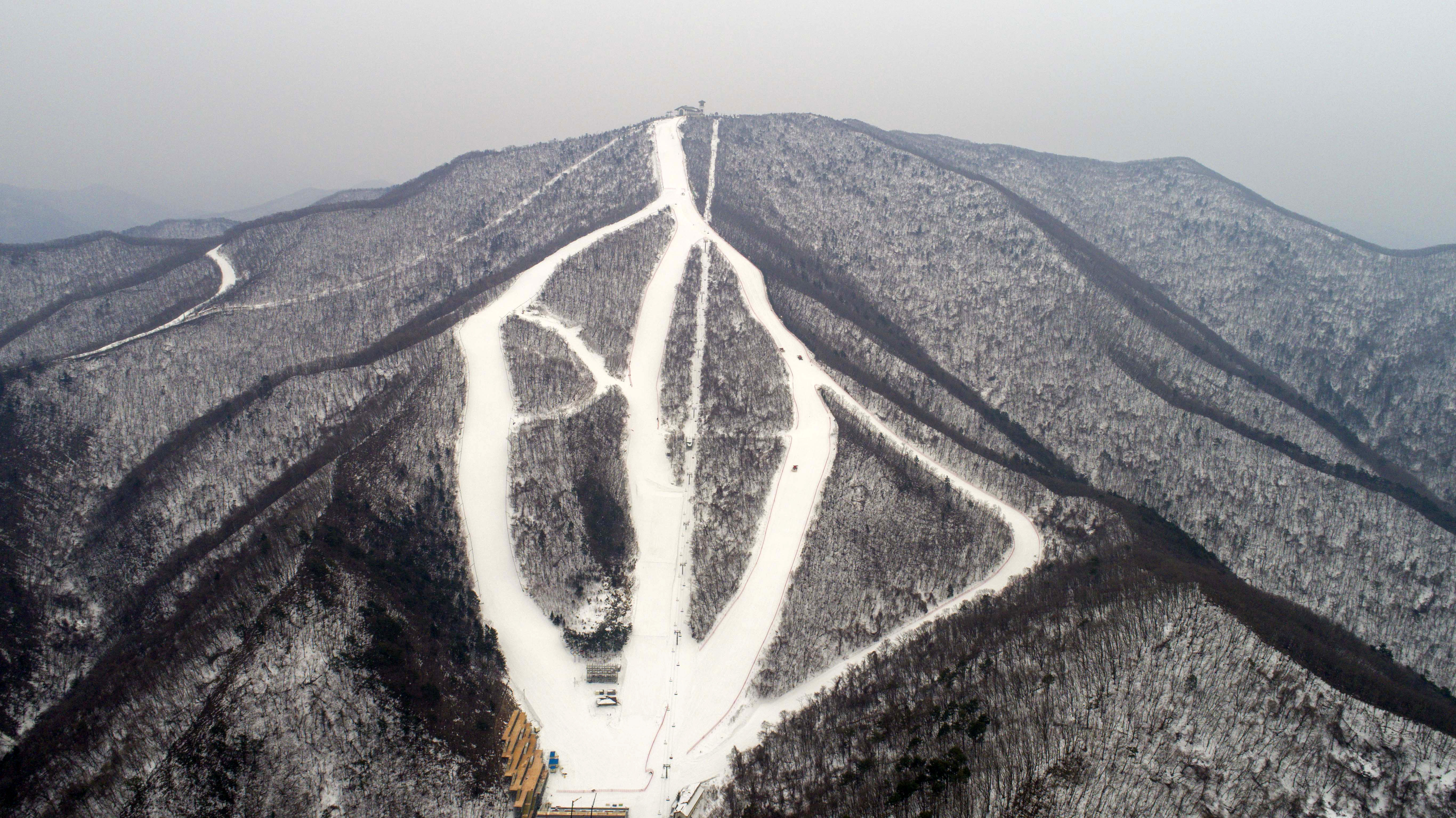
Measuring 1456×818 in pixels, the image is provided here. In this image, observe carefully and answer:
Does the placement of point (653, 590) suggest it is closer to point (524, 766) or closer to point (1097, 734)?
point (524, 766)

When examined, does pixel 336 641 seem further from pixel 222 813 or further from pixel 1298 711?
pixel 1298 711

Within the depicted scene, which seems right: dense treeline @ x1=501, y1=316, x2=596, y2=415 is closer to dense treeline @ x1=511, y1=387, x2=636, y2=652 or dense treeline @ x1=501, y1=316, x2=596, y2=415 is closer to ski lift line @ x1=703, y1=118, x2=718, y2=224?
dense treeline @ x1=511, y1=387, x2=636, y2=652

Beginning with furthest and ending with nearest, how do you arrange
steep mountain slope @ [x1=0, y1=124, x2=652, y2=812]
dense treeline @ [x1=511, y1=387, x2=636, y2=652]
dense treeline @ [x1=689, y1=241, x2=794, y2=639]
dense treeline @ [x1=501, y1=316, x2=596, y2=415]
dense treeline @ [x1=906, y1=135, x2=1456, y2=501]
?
dense treeline @ [x1=906, y1=135, x2=1456, y2=501]
dense treeline @ [x1=501, y1=316, x2=596, y2=415]
dense treeline @ [x1=689, y1=241, x2=794, y2=639]
dense treeline @ [x1=511, y1=387, x2=636, y2=652]
steep mountain slope @ [x1=0, y1=124, x2=652, y2=812]

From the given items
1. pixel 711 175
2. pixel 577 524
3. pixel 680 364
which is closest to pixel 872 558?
pixel 577 524

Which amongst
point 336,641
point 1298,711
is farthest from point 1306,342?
point 336,641

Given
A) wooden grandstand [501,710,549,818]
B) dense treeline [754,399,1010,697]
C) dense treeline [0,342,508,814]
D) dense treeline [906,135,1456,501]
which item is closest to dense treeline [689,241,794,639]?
dense treeline [754,399,1010,697]

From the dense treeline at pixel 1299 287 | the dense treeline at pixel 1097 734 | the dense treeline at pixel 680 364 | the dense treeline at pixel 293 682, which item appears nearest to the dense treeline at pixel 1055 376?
the dense treeline at pixel 680 364
